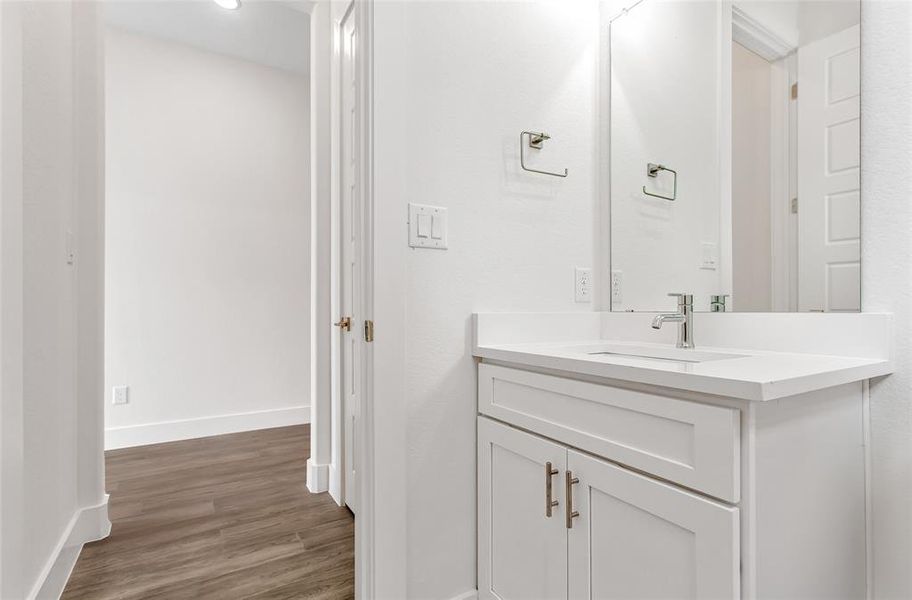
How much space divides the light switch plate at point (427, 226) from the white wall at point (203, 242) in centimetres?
258


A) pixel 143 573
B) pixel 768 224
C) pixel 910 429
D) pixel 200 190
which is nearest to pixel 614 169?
pixel 768 224

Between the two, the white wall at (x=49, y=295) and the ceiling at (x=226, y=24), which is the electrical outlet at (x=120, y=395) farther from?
the ceiling at (x=226, y=24)

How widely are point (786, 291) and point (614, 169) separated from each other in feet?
2.21

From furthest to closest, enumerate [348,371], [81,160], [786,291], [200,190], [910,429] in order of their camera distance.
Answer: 1. [200,190]
2. [348,371]
3. [81,160]
4. [786,291]
5. [910,429]

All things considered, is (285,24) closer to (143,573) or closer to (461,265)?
(461,265)

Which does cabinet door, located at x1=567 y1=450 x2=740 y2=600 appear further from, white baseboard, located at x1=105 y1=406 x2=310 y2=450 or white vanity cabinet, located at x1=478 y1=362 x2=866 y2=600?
white baseboard, located at x1=105 y1=406 x2=310 y2=450

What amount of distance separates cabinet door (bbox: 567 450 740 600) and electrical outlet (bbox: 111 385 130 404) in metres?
3.08

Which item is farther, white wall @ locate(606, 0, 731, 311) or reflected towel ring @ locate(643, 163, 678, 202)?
reflected towel ring @ locate(643, 163, 678, 202)

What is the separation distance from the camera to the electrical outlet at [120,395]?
2.92 metres

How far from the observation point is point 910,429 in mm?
939

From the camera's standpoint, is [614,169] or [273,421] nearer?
[614,169]

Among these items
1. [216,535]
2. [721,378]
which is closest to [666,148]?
[721,378]

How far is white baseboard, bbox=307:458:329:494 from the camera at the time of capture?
7.39 feet

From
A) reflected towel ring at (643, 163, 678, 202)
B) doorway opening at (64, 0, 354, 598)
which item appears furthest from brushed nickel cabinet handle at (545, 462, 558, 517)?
doorway opening at (64, 0, 354, 598)
